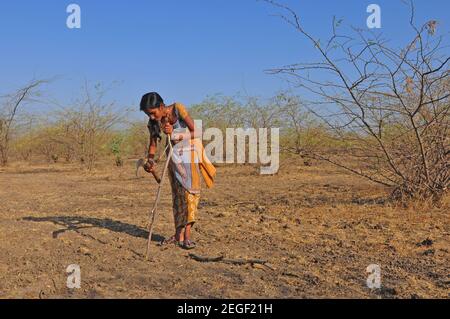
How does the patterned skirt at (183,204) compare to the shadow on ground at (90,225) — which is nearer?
the patterned skirt at (183,204)

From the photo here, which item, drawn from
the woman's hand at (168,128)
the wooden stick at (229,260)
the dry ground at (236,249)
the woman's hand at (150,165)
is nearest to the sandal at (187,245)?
the dry ground at (236,249)

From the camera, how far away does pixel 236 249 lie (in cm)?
455

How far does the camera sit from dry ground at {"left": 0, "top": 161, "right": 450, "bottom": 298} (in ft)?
10.9

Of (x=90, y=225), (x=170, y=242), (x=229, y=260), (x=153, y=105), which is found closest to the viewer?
(x=229, y=260)

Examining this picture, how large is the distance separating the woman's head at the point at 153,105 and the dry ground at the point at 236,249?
1260 mm

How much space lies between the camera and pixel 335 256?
14.0 ft

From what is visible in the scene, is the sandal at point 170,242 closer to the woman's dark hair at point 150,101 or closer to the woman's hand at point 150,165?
the woman's hand at point 150,165

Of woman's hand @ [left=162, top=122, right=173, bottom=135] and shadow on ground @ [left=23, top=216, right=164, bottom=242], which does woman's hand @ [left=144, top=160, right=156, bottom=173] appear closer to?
woman's hand @ [left=162, top=122, right=173, bottom=135]

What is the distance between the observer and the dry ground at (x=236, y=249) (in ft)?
10.9

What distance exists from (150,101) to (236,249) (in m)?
1.61

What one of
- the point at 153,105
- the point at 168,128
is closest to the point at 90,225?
the point at 168,128

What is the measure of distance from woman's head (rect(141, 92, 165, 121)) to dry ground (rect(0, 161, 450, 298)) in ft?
4.13

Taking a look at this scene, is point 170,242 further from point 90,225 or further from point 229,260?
point 90,225
